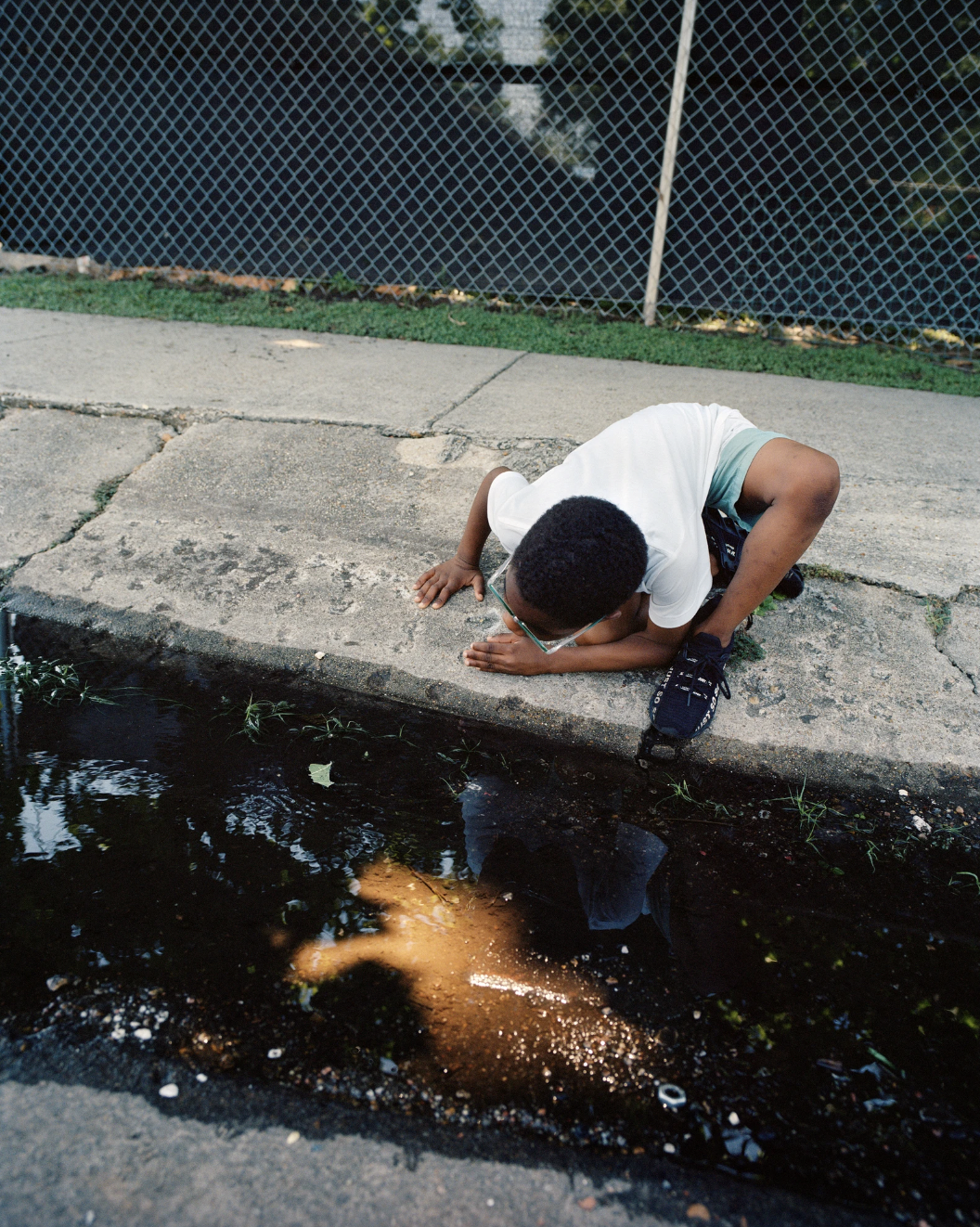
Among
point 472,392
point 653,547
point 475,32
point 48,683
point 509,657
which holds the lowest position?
point 48,683

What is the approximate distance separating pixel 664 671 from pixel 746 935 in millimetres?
795

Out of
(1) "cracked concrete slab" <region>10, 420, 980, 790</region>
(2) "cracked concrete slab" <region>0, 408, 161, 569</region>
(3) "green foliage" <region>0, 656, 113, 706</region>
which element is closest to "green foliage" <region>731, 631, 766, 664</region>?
(1) "cracked concrete slab" <region>10, 420, 980, 790</region>

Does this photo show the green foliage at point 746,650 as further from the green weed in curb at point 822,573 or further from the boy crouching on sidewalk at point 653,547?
the green weed in curb at point 822,573

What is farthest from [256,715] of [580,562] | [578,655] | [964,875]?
[964,875]

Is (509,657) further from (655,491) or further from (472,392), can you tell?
(472,392)

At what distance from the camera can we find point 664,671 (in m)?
2.24

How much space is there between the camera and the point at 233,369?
3.55 metres

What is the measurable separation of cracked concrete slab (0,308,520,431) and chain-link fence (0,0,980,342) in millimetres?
1101

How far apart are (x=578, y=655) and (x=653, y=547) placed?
1.46 ft

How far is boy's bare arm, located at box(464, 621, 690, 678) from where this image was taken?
2.16 m

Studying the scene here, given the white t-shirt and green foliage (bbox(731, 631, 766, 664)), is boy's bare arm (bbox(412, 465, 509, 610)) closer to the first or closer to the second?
the white t-shirt

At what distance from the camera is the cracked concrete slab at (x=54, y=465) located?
2.61 meters

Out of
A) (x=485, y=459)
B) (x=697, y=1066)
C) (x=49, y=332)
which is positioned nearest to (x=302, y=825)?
(x=697, y=1066)

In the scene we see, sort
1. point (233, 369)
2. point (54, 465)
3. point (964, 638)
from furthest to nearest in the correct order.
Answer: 1. point (233, 369)
2. point (54, 465)
3. point (964, 638)
